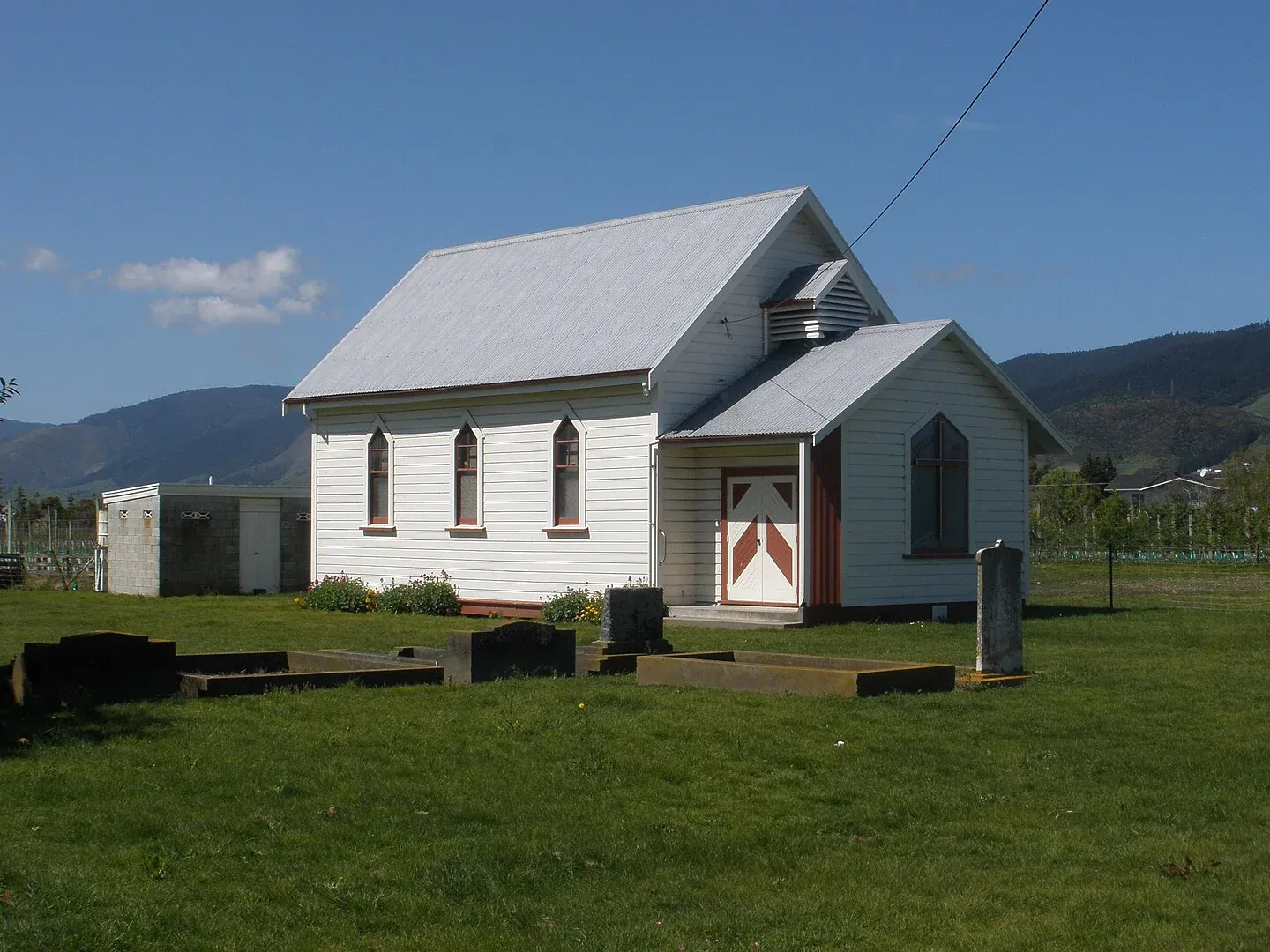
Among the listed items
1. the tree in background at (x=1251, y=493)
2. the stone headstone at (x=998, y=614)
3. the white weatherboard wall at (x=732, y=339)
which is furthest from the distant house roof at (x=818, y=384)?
the tree in background at (x=1251, y=493)

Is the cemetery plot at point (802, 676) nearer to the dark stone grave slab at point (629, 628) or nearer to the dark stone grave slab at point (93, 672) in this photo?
the dark stone grave slab at point (629, 628)

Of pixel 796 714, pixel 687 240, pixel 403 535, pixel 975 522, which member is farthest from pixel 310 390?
pixel 796 714

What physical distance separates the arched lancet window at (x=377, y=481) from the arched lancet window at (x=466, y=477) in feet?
8.38

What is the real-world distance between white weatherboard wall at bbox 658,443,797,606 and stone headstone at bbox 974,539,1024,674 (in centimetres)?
1120

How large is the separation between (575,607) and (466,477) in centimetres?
493

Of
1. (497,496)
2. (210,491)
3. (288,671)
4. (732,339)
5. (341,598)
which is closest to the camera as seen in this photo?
(288,671)

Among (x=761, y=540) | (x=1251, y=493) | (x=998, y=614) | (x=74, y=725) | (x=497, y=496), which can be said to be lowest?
(x=74, y=725)

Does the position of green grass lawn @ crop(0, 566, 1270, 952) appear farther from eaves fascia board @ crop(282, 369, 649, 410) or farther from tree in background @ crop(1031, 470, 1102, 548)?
tree in background @ crop(1031, 470, 1102, 548)

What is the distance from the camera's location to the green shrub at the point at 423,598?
3066cm

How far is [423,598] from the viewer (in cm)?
3073

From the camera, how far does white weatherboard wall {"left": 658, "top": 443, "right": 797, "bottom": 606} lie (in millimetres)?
27391

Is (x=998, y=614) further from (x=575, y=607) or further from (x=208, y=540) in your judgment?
(x=208, y=540)

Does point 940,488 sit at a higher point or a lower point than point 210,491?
lower

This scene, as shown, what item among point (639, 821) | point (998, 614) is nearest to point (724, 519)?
point (998, 614)
